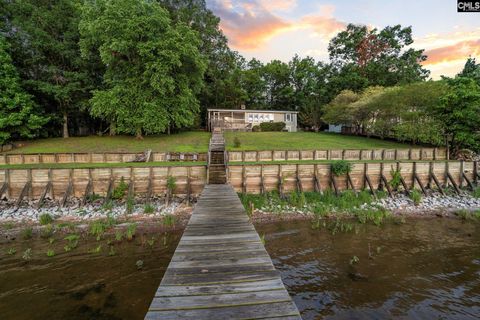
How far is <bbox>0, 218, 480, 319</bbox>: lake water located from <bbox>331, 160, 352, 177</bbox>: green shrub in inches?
197

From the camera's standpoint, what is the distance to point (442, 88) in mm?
24125

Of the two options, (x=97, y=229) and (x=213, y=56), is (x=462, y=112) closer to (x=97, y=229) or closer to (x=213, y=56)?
(x=97, y=229)

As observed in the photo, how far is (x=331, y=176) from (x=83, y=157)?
19.4 meters

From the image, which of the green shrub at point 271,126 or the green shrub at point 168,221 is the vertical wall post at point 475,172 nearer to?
the green shrub at point 168,221

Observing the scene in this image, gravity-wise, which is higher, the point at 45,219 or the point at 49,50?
the point at 49,50

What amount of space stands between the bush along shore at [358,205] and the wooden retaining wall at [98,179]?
11.3 ft

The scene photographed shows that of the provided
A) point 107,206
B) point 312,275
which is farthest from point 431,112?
point 107,206

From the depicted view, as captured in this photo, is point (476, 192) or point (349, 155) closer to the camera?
point (476, 192)

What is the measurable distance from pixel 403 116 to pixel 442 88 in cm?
404

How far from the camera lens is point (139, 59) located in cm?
2722

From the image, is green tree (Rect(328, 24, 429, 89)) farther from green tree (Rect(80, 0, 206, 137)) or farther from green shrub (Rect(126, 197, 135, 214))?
green shrub (Rect(126, 197, 135, 214))

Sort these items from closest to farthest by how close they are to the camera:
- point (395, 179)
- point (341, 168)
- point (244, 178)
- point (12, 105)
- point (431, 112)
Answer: point (244, 178), point (341, 168), point (395, 179), point (431, 112), point (12, 105)

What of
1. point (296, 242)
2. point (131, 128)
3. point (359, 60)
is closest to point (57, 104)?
point (131, 128)

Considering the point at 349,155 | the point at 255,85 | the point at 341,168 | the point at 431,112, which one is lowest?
the point at 341,168
